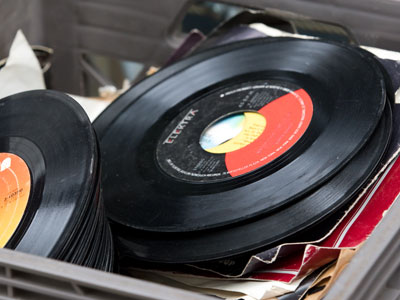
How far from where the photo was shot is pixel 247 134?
2.81ft

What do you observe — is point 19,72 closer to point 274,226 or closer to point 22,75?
point 22,75

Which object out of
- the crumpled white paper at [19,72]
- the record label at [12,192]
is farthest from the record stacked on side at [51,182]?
the crumpled white paper at [19,72]

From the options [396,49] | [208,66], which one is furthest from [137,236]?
[396,49]

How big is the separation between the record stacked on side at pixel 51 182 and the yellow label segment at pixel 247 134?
0.67ft

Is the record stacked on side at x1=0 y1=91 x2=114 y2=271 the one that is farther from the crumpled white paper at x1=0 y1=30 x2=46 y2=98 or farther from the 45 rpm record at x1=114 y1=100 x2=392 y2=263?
the crumpled white paper at x1=0 y1=30 x2=46 y2=98

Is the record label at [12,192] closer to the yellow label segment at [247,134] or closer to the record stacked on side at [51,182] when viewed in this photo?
the record stacked on side at [51,182]

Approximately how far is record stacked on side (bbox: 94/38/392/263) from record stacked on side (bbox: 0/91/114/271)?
0.29 feet

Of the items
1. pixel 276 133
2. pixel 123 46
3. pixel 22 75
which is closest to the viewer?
pixel 276 133

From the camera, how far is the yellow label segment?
2.77 ft

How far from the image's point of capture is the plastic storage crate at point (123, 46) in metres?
0.49

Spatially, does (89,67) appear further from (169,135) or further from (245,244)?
(245,244)

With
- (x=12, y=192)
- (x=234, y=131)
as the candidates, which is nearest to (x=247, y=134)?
(x=234, y=131)

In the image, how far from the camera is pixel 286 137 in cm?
80

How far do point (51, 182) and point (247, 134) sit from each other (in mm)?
288
